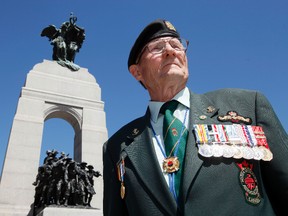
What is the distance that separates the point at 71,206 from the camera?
11.4 meters

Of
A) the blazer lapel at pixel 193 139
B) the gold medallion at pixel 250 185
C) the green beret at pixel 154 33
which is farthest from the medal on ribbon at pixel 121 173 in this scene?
the green beret at pixel 154 33

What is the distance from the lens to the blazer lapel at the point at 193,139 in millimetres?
1812

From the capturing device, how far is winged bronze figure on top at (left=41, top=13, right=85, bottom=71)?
20547 millimetres

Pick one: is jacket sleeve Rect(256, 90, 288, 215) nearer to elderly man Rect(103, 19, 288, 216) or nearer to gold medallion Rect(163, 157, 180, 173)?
elderly man Rect(103, 19, 288, 216)

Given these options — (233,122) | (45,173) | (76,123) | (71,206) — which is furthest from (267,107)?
(76,123)

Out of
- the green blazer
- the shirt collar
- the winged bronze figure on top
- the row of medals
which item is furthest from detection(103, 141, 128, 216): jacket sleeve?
the winged bronze figure on top

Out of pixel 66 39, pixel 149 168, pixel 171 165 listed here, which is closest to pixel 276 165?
pixel 171 165

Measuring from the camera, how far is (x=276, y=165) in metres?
1.82

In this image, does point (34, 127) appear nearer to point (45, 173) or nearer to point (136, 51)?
point (45, 173)

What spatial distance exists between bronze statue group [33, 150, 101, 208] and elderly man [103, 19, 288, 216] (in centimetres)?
996

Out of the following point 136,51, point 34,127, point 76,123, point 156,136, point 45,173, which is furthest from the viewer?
point 76,123

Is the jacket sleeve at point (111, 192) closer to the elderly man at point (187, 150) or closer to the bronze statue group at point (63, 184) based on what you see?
the elderly man at point (187, 150)

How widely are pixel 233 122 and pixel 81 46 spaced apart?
20.9 metres

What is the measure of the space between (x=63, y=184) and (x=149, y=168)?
35.2 feet
